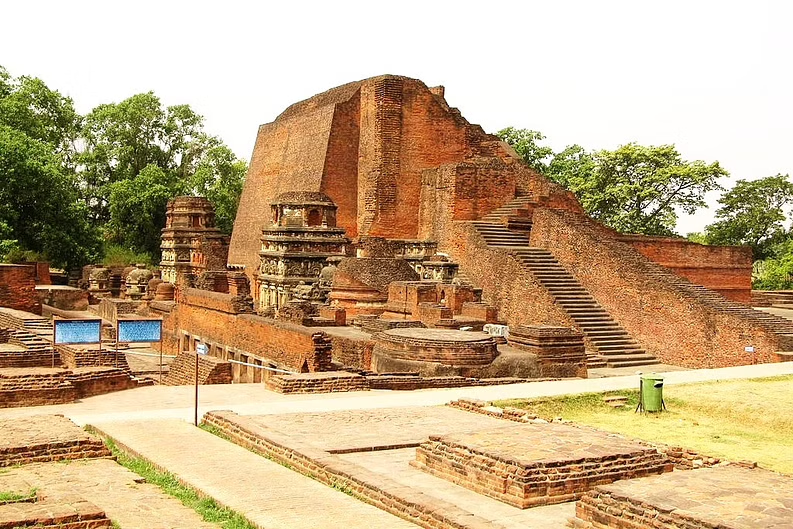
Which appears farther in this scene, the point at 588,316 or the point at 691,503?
the point at 588,316

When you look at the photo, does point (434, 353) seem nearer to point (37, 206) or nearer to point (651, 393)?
point (651, 393)

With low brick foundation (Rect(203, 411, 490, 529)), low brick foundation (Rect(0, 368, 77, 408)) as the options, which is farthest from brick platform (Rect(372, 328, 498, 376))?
low brick foundation (Rect(203, 411, 490, 529))

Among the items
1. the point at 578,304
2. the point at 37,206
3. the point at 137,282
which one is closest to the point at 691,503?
the point at 578,304

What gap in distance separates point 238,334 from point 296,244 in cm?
437

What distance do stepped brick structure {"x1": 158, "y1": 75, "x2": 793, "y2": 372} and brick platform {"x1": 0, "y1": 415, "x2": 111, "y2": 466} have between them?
6.36 metres

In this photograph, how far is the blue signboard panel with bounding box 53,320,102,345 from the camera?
12977mm

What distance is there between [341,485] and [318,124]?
21584mm

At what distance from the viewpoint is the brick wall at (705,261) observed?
22438 mm

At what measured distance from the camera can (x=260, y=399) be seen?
35.1 ft

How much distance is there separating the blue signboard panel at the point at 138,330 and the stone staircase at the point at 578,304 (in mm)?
7310

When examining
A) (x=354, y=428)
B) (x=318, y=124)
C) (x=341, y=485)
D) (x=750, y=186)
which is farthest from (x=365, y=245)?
(x=750, y=186)

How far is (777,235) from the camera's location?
119 feet

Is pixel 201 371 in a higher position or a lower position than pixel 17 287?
lower

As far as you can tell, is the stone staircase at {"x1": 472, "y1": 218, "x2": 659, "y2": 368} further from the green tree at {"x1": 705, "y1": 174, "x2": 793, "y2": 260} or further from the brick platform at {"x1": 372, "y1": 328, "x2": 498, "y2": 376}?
the green tree at {"x1": 705, "y1": 174, "x2": 793, "y2": 260}
